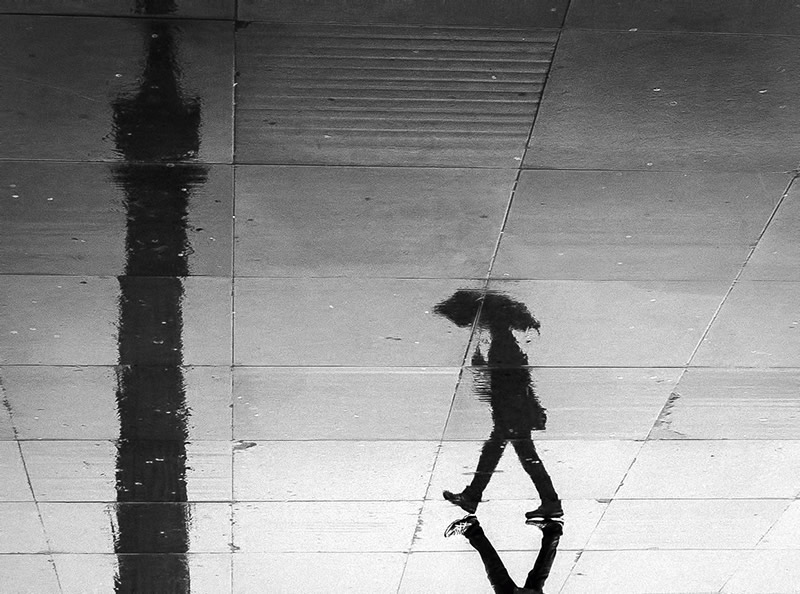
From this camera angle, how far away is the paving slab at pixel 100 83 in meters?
2.63

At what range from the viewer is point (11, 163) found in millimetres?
2936

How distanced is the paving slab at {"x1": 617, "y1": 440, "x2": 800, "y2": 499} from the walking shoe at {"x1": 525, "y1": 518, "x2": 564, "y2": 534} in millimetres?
364

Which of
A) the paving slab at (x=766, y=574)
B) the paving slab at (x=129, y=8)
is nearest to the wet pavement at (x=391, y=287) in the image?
the paving slab at (x=129, y=8)

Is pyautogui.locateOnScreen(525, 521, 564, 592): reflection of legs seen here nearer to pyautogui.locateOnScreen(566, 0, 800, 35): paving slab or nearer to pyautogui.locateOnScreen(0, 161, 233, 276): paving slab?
pyautogui.locateOnScreen(0, 161, 233, 276): paving slab

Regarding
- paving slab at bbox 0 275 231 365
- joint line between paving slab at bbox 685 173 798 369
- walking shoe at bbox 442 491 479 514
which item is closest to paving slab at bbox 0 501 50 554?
paving slab at bbox 0 275 231 365

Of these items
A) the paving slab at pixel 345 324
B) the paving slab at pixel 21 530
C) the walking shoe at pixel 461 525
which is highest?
the paving slab at pixel 345 324

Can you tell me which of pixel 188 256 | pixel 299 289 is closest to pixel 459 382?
pixel 299 289

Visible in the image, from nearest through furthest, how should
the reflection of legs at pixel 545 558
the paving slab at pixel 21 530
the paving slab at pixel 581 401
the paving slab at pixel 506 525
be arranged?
the paving slab at pixel 581 401
the reflection of legs at pixel 545 558
the paving slab at pixel 21 530
the paving slab at pixel 506 525

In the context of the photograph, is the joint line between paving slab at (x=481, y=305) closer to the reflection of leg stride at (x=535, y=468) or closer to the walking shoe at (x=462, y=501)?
the walking shoe at (x=462, y=501)

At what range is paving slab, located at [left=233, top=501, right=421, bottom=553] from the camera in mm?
4770

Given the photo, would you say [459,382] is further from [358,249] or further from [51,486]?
[51,486]

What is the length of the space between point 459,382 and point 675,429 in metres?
1.15

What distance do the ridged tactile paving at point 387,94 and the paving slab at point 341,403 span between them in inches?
46.0

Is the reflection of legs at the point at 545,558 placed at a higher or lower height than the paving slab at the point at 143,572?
higher
